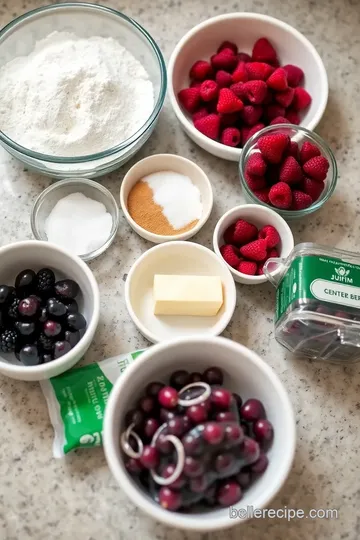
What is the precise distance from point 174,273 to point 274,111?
337mm

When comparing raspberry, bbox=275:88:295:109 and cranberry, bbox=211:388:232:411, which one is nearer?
cranberry, bbox=211:388:232:411

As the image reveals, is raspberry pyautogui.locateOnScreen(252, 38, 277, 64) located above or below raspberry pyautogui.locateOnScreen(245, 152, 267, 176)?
above

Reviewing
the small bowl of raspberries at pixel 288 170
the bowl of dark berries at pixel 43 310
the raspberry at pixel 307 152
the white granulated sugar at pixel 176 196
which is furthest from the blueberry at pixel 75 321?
the raspberry at pixel 307 152

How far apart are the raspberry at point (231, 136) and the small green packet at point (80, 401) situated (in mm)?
392

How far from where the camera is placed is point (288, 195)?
3.07ft

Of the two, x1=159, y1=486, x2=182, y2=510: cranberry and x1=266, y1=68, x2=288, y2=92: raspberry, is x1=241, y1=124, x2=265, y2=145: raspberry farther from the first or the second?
x1=159, y1=486, x2=182, y2=510: cranberry

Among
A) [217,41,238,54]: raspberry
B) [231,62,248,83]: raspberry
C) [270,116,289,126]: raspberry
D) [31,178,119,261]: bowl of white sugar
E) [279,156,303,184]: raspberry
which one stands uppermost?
[217,41,238,54]: raspberry

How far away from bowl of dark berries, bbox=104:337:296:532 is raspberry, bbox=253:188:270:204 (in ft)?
1.03

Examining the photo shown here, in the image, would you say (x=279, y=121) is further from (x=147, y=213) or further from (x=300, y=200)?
(x=147, y=213)

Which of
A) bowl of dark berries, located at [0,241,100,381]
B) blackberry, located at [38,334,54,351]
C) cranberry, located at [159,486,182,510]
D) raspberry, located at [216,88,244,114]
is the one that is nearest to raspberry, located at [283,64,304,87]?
raspberry, located at [216,88,244,114]

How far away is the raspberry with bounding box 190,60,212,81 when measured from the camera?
104 cm

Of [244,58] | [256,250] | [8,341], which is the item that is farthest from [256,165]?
[8,341]

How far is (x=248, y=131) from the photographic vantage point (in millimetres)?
1012

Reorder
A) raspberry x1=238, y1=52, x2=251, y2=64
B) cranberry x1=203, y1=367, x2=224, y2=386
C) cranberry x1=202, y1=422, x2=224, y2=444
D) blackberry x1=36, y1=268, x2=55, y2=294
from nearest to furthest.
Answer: cranberry x1=202, y1=422, x2=224, y2=444, cranberry x1=203, y1=367, x2=224, y2=386, blackberry x1=36, y1=268, x2=55, y2=294, raspberry x1=238, y1=52, x2=251, y2=64
